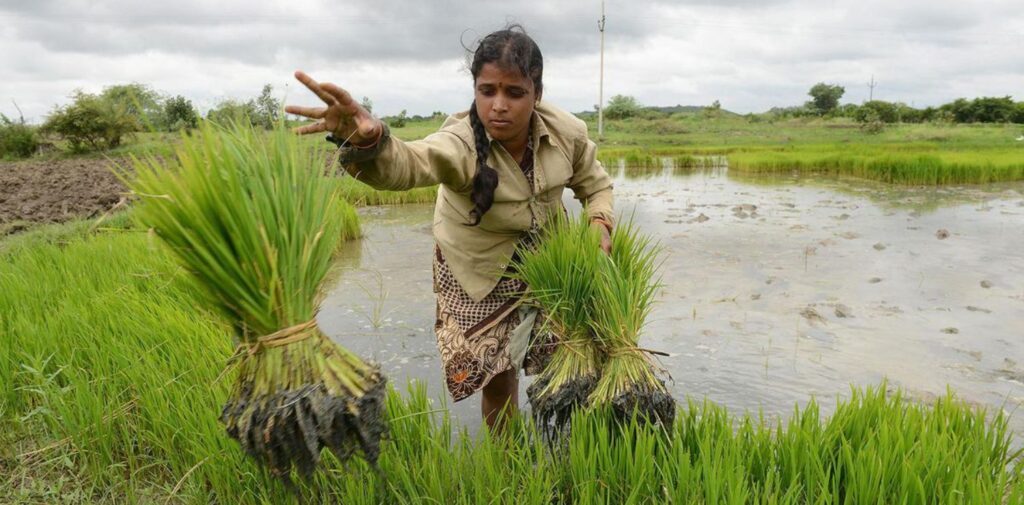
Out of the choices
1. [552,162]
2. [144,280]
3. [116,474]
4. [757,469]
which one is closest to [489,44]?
[552,162]

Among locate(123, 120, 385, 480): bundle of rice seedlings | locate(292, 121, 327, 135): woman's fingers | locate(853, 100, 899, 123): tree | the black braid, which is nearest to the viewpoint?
locate(123, 120, 385, 480): bundle of rice seedlings

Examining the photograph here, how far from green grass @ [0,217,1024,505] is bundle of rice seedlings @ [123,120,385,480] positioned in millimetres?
105

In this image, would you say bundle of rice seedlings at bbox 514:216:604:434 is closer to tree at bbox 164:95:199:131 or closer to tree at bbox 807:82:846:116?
tree at bbox 164:95:199:131

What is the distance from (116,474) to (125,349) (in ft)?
2.05

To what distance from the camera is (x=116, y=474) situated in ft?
6.58

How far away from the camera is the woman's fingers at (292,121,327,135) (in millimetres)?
1304

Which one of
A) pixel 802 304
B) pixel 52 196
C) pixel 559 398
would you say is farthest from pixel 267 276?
pixel 52 196

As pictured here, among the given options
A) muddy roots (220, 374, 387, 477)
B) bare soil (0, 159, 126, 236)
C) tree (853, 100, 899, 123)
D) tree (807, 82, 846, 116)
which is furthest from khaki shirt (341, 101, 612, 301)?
tree (807, 82, 846, 116)

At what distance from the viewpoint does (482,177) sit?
5.99 ft

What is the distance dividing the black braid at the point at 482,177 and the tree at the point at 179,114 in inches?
Answer: 31.6

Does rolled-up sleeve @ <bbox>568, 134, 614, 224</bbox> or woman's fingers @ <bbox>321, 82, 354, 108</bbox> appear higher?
woman's fingers @ <bbox>321, 82, 354, 108</bbox>

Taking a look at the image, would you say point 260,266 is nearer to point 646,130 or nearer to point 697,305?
point 697,305

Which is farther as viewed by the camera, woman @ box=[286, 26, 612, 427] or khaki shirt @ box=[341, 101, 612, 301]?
khaki shirt @ box=[341, 101, 612, 301]

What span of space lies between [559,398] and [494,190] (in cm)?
64
